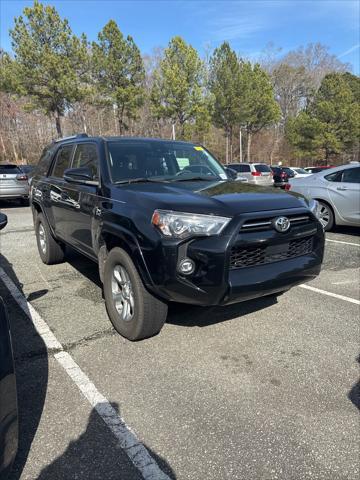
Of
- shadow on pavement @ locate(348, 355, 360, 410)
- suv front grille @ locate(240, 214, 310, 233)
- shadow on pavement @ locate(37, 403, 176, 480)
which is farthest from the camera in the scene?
suv front grille @ locate(240, 214, 310, 233)

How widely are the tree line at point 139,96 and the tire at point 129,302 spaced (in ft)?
78.4

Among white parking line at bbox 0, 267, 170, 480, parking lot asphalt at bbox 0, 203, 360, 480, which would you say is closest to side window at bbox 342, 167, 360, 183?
parking lot asphalt at bbox 0, 203, 360, 480

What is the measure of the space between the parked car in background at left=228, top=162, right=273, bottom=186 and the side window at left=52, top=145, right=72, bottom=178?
15.2 meters

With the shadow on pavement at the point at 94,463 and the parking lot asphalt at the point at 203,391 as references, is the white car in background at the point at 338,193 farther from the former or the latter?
the shadow on pavement at the point at 94,463

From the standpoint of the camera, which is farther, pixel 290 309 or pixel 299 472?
pixel 290 309

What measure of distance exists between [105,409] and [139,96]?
27.9m

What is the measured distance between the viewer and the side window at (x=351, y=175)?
309 inches

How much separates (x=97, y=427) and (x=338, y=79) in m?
40.7

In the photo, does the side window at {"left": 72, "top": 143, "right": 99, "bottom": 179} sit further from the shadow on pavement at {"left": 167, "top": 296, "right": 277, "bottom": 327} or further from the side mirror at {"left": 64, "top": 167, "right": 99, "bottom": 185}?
the shadow on pavement at {"left": 167, "top": 296, "right": 277, "bottom": 327}

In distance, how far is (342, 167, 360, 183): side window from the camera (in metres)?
7.86

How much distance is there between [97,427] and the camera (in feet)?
7.74

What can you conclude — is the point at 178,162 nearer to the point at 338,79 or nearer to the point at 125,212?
the point at 125,212

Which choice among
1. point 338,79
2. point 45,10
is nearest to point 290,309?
point 45,10

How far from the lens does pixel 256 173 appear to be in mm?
19797
